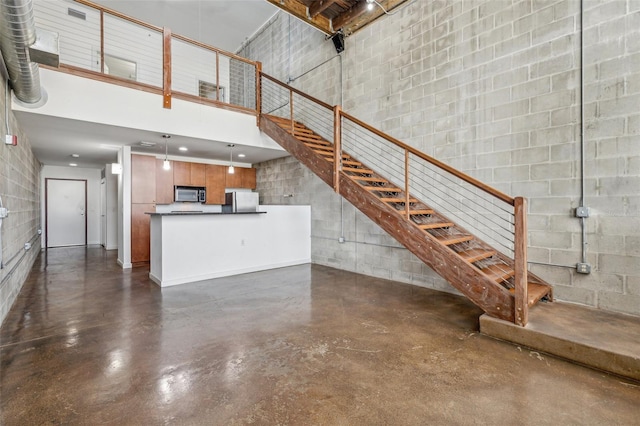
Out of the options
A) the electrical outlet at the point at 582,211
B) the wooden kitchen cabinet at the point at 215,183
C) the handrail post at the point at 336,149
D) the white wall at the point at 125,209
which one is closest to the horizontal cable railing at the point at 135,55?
the white wall at the point at 125,209

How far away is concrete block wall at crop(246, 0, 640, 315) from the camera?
10.3ft

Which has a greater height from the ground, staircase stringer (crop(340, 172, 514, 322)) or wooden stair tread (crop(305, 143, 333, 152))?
wooden stair tread (crop(305, 143, 333, 152))

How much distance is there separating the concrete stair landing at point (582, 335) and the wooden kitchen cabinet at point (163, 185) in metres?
6.97

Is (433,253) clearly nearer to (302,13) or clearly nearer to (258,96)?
(258,96)

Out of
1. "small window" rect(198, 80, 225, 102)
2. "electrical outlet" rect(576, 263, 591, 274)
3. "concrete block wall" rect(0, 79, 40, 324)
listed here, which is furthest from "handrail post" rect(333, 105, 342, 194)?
"small window" rect(198, 80, 225, 102)

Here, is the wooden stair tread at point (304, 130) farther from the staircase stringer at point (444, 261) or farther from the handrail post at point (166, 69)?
the staircase stringer at point (444, 261)

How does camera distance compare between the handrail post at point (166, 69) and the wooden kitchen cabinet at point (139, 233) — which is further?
the wooden kitchen cabinet at point (139, 233)

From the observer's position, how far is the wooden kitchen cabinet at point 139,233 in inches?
258

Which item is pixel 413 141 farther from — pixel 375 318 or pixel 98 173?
pixel 98 173

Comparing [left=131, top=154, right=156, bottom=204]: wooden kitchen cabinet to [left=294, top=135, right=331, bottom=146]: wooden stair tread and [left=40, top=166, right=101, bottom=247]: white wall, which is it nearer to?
[left=294, top=135, right=331, bottom=146]: wooden stair tread

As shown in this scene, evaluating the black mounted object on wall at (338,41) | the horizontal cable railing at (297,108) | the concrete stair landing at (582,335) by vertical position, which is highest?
the black mounted object on wall at (338,41)

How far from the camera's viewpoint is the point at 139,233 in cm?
662

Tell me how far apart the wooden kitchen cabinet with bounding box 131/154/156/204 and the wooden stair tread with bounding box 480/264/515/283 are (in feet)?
22.0

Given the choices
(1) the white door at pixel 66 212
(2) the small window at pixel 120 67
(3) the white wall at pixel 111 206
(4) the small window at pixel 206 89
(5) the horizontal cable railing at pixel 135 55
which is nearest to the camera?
(5) the horizontal cable railing at pixel 135 55
